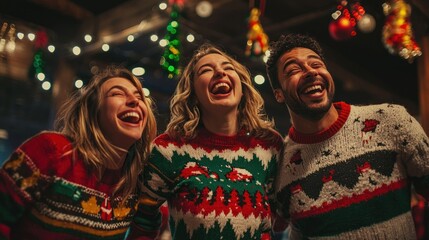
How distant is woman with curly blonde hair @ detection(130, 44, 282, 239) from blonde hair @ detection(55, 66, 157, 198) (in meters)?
0.08

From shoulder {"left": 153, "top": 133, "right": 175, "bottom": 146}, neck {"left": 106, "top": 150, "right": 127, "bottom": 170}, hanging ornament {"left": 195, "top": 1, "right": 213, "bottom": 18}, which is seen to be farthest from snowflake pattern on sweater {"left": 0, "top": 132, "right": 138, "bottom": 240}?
hanging ornament {"left": 195, "top": 1, "right": 213, "bottom": 18}

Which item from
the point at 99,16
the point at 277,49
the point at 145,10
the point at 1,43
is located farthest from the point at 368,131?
the point at 99,16

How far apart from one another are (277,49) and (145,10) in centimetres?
245

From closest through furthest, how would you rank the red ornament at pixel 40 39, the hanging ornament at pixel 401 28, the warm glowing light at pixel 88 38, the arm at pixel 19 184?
1. the arm at pixel 19 184
2. the hanging ornament at pixel 401 28
3. the red ornament at pixel 40 39
4. the warm glowing light at pixel 88 38

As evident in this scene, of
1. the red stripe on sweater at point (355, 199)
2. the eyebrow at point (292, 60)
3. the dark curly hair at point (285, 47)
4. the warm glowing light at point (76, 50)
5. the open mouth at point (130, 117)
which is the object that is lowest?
the red stripe on sweater at point (355, 199)

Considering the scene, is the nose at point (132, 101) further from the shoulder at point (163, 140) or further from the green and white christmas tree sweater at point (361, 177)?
the green and white christmas tree sweater at point (361, 177)

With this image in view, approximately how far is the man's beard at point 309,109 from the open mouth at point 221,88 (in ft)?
1.03

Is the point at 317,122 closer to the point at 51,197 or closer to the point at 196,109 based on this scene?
the point at 196,109

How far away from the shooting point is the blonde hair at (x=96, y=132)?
174 cm

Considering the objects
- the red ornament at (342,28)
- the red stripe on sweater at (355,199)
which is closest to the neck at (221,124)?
the red stripe on sweater at (355,199)

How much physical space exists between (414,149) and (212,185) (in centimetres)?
87

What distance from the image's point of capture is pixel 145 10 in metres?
4.15

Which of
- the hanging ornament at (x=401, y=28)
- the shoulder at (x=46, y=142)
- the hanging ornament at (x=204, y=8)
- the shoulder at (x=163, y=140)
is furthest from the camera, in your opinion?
the hanging ornament at (x=204, y=8)

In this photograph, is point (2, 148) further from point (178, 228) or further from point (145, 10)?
point (178, 228)
